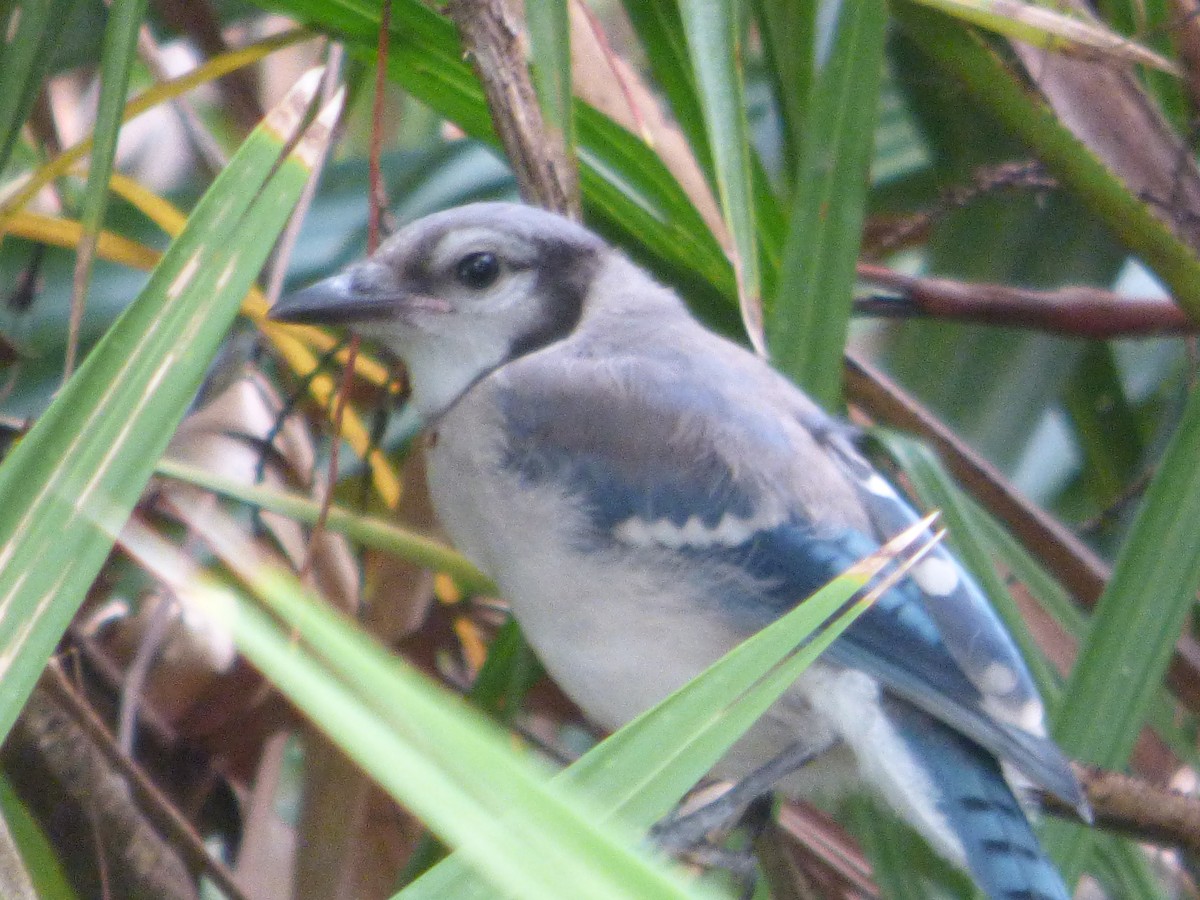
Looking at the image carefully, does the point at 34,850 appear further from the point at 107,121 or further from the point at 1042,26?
the point at 1042,26

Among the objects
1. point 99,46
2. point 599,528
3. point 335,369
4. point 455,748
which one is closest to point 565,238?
point 599,528

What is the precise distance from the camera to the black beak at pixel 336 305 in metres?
1.36

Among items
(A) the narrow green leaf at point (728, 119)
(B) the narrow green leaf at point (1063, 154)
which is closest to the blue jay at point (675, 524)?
(A) the narrow green leaf at point (728, 119)

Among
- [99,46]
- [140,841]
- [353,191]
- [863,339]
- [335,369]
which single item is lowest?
[863,339]

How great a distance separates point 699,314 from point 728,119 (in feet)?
1.77

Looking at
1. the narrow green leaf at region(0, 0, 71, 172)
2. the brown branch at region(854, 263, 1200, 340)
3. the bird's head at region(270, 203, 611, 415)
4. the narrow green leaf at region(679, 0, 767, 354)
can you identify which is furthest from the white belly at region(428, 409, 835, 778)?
the narrow green leaf at region(0, 0, 71, 172)

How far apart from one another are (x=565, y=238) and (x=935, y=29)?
0.45m

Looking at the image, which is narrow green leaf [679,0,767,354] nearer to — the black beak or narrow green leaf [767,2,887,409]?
narrow green leaf [767,2,887,409]

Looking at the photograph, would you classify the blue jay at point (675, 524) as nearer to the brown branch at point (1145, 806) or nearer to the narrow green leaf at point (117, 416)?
the brown branch at point (1145, 806)

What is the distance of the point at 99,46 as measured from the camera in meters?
1.68

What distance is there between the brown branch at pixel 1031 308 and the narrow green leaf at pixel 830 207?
182 millimetres

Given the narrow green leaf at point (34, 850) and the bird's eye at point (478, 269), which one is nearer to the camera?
the narrow green leaf at point (34, 850)

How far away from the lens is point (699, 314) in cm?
165

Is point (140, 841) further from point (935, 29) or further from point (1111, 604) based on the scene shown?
point (935, 29)
